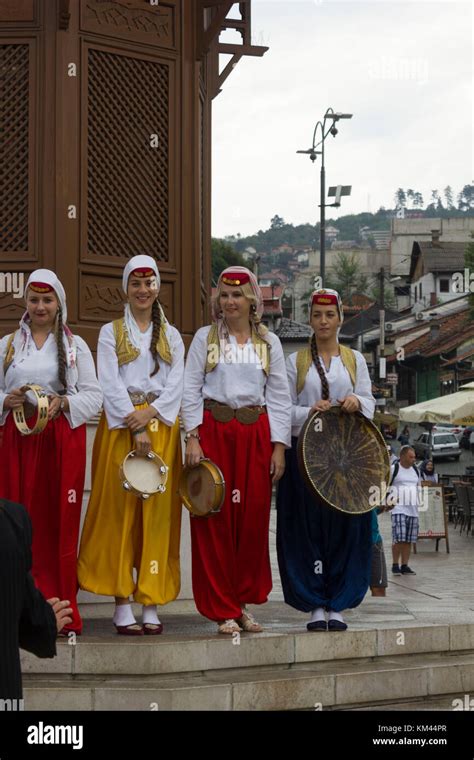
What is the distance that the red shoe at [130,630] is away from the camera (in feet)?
26.1

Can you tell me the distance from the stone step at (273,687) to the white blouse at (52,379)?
1633mm

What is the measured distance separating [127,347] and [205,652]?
78.2 inches

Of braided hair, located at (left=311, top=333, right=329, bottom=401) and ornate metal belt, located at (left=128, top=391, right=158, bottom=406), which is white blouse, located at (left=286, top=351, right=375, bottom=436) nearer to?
braided hair, located at (left=311, top=333, right=329, bottom=401)

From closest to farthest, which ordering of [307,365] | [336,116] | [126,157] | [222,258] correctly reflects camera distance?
[307,365], [126,157], [336,116], [222,258]

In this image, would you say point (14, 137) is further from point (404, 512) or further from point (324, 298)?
point (404, 512)

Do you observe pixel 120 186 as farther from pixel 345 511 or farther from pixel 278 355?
pixel 345 511

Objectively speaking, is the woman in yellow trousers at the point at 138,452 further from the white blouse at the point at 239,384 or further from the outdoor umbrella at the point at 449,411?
the outdoor umbrella at the point at 449,411

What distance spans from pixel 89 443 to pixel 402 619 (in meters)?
2.59

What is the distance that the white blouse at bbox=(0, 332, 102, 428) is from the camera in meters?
8.09

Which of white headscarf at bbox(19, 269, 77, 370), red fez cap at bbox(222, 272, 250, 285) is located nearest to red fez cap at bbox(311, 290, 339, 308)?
red fez cap at bbox(222, 272, 250, 285)

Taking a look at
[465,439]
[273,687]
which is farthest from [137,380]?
[465,439]

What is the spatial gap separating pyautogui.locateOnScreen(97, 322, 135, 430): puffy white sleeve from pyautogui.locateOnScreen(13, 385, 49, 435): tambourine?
40cm

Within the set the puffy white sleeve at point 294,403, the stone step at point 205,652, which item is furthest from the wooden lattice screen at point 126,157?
the stone step at point 205,652

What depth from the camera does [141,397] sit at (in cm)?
822
